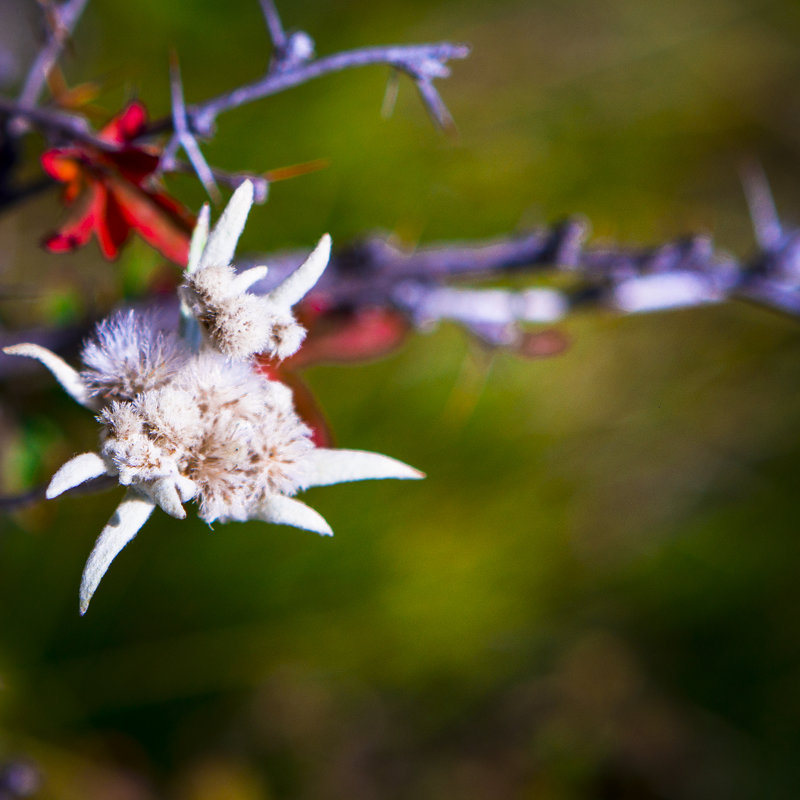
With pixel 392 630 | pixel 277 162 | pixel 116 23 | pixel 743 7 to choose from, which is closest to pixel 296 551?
pixel 392 630

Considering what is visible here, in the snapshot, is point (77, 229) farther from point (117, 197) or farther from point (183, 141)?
point (183, 141)

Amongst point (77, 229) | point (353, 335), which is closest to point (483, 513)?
point (353, 335)

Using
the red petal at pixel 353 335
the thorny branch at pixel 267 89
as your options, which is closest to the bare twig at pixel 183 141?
the thorny branch at pixel 267 89

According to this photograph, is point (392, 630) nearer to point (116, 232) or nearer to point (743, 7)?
point (116, 232)

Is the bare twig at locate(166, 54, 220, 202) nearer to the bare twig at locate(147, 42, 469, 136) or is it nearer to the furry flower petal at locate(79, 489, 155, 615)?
the bare twig at locate(147, 42, 469, 136)

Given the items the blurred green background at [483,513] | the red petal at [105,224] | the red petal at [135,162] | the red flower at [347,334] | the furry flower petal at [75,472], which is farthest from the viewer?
the blurred green background at [483,513]

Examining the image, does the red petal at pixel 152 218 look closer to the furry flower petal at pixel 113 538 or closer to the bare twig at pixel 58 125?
the bare twig at pixel 58 125
